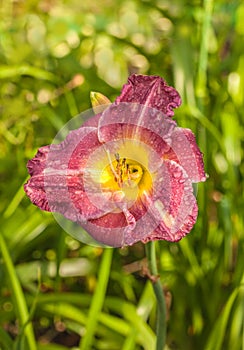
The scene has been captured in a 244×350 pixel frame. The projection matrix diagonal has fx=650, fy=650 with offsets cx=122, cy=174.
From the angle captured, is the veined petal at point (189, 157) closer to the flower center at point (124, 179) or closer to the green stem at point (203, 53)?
the flower center at point (124, 179)

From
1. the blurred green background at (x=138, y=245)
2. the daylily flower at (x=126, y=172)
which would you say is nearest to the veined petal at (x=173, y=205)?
the daylily flower at (x=126, y=172)

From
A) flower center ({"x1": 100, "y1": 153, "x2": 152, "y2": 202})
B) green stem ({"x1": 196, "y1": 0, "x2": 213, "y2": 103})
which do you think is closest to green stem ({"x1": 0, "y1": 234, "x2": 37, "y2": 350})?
flower center ({"x1": 100, "y1": 153, "x2": 152, "y2": 202})

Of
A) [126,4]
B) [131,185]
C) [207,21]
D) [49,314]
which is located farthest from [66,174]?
[126,4]

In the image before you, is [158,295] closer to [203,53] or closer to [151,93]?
[151,93]

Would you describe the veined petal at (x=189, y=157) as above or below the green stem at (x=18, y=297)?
above

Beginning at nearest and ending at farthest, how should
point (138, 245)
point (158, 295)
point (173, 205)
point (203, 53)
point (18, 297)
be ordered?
point (173, 205) < point (158, 295) < point (18, 297) < point (203, 53) < point (138, 245)

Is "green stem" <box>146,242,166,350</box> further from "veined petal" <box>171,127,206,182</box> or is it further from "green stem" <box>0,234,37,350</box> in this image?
"green stem" <box>0,234,37,350</box>

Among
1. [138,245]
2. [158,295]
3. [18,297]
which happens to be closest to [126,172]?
[158,295]
